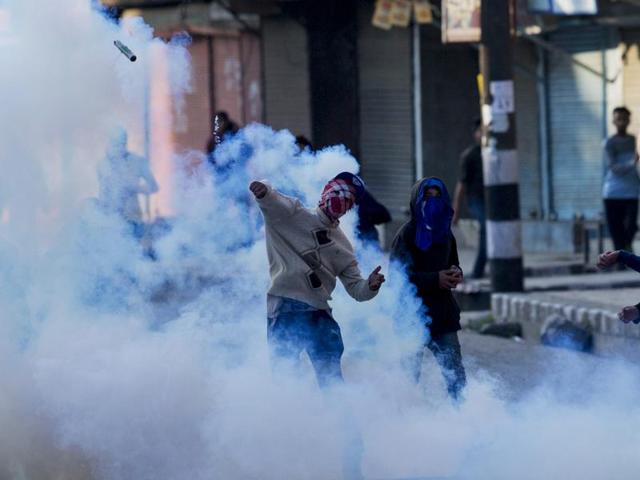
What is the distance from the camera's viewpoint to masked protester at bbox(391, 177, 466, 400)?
325 inches

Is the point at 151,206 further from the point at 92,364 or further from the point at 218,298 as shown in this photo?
the point at 92,364

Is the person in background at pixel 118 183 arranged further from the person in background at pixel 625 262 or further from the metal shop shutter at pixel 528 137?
the metal shop shutter at pixel 528 137

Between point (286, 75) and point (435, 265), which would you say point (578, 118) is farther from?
point (435, 265)

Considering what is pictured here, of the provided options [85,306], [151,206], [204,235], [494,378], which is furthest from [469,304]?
[85,306]

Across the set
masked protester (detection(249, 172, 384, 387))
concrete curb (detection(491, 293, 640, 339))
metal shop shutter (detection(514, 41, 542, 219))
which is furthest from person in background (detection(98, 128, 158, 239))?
metal shop shutter (detection(514, 41, 542, 219))

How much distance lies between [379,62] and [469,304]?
22.4ft

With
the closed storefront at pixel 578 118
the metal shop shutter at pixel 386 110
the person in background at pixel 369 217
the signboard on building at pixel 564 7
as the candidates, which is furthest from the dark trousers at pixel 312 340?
the metal shop shutter at pixel 386 110

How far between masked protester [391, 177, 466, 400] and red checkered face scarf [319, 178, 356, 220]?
59cm

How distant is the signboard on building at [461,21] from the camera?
13945mm

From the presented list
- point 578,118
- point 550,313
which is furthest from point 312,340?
point 578,118

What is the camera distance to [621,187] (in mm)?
15727

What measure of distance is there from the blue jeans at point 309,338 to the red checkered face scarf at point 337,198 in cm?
45

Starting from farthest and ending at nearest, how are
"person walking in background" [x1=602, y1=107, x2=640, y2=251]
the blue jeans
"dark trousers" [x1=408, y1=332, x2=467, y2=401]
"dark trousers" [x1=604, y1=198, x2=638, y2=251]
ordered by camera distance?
"dark trousers" [x1=604, y1=198, x2=638, y2=251] < "person walking in background" [x1=602, y1=107, x2=640, y2=251] < "dark trousers" [x1=408, y1=332, x2=467, y2=401] < the blue jeans

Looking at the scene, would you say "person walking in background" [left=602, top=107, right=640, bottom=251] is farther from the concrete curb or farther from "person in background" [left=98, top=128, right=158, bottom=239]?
"person in background" [left=98, top=128, right=158, bottom=239]
